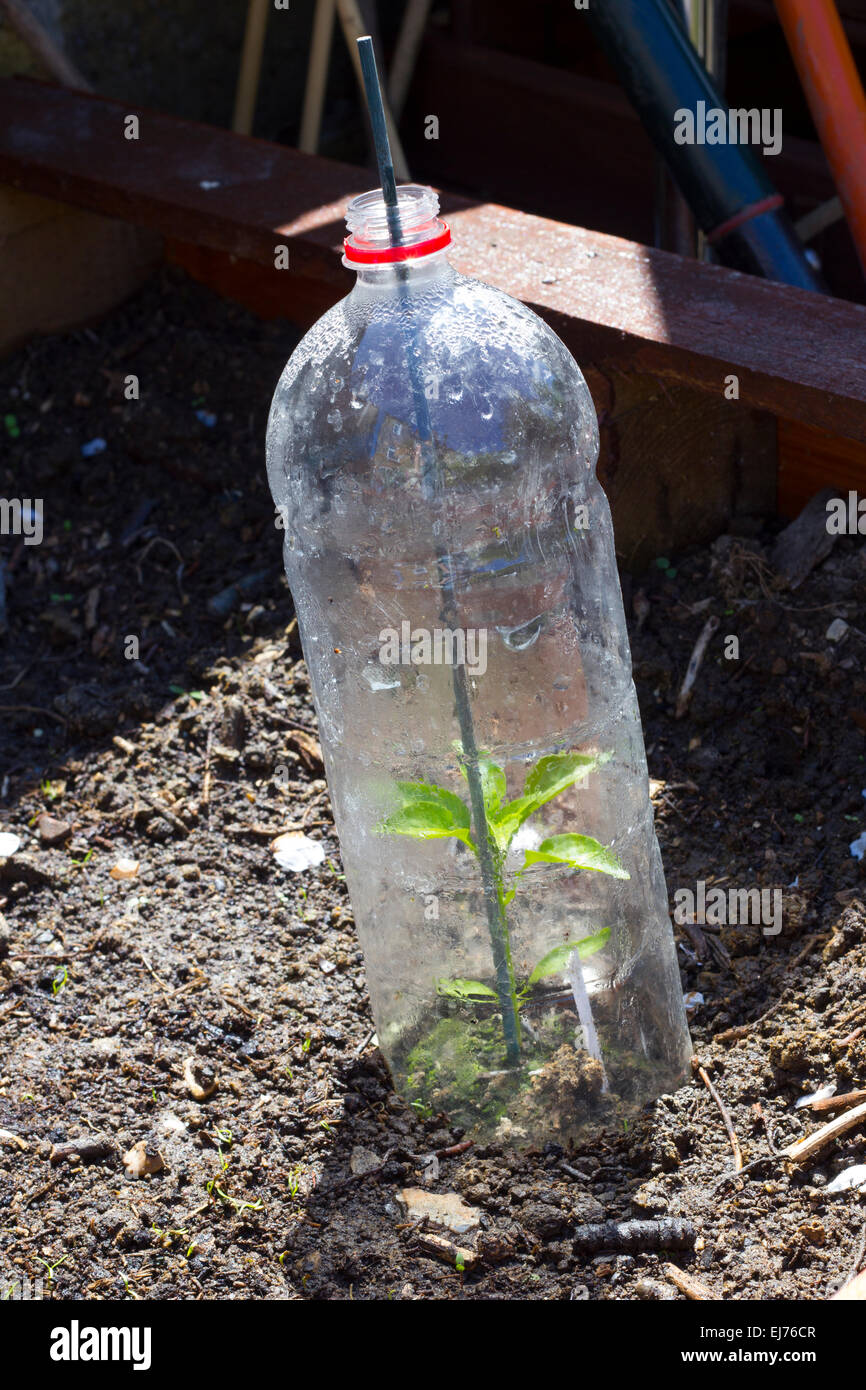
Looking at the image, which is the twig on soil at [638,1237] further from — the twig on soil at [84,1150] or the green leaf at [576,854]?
the twig on soil at [84,1150]

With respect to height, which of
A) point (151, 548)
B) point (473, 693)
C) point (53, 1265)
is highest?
point (151, 548)

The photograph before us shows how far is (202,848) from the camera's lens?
10.5ft

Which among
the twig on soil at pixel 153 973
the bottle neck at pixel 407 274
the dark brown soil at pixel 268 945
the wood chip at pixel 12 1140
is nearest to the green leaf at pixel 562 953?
the dark brown soil at pixel 268 945

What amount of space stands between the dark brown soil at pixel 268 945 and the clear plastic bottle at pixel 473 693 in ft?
0.63

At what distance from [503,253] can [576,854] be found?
1854mm

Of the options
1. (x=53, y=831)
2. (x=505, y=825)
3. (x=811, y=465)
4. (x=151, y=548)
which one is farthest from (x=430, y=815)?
(x=151, y=548)

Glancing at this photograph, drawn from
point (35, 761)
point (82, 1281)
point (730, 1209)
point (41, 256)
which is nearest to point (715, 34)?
point (41, 256)

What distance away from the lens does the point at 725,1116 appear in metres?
2.47

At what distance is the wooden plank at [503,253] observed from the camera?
2.93 metres

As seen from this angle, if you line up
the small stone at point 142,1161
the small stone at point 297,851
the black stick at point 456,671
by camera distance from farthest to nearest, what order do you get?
the small stone at point 297,851
the small stone at point 142,1161
the black stick at point 456,671

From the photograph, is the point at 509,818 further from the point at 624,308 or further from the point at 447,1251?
the point at 624,308

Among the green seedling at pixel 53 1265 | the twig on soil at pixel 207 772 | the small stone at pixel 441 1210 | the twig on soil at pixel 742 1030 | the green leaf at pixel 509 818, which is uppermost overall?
the green leaf at pixel 509 818

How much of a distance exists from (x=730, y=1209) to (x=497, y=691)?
3.10ft

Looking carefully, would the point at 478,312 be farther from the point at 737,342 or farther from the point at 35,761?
the point at 35,761
